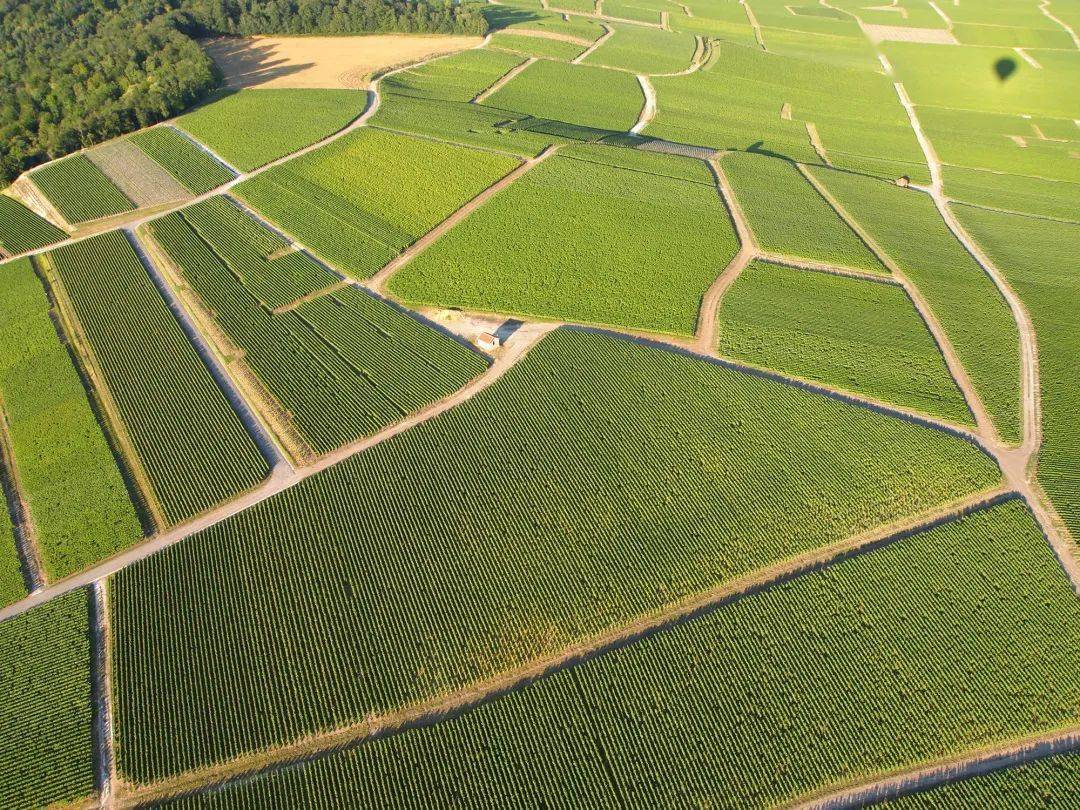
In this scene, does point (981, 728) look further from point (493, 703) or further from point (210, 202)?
point (210, 202)

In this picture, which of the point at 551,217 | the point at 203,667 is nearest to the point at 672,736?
the point at 203,667

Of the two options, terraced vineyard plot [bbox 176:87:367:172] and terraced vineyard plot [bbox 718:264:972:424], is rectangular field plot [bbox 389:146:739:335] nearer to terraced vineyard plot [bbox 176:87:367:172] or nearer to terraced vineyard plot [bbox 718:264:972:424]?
terraced vineyard plot [bbox 718:264:972:424]

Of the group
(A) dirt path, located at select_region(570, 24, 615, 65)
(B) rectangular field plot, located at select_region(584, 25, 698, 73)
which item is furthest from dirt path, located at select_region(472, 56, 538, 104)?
(B) rectangular field plot, located at select_region(584, 25, 698, 73)

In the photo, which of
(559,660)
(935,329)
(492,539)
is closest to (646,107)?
(935,329)

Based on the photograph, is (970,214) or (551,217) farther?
(970,214)

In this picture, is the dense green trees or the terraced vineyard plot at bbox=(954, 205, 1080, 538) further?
the dense green trees

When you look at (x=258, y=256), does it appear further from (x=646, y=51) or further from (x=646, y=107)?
(x=646, y=51)

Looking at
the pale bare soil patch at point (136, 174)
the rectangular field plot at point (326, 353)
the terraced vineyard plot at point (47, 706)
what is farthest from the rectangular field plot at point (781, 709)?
the pale bare soil patch at point (136, 174)
